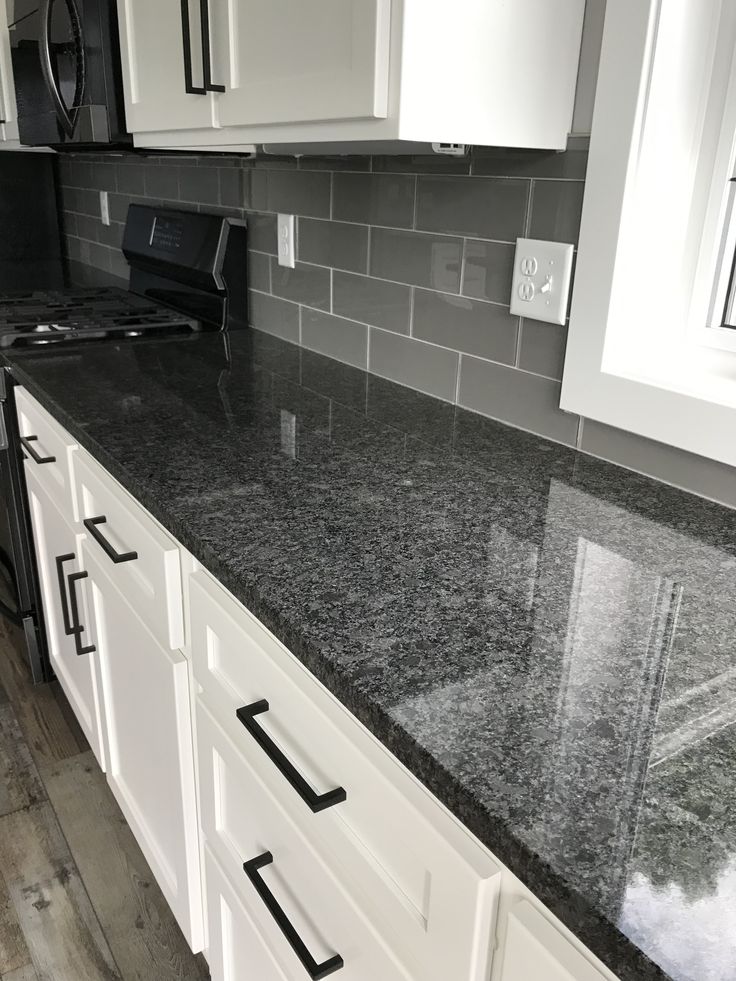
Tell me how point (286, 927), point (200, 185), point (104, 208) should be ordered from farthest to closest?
point (104, 208), point (200, 185), point (286, 927)

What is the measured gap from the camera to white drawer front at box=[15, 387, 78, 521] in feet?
4.65

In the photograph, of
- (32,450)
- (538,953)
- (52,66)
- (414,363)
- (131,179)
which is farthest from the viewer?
(131,179)

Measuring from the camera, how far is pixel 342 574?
825 millimetres

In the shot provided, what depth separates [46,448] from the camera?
1.55 metres

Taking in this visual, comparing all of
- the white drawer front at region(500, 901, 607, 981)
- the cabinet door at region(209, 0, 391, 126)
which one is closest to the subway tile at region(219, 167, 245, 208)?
the cabinet door at region(209, 0, 391, 126)

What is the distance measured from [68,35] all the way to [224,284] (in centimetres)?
59

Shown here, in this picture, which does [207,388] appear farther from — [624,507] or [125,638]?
[624,507]

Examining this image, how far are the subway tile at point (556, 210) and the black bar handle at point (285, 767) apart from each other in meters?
0.77

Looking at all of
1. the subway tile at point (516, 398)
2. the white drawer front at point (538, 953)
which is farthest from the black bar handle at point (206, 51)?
the white drawer front at point (538, 953)

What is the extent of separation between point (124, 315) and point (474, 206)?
1.07 m

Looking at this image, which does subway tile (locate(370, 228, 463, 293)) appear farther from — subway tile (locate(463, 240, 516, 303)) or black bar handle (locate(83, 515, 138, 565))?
black bar handle (locate(83, 515, 138, 565))

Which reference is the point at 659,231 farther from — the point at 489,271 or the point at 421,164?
the point at 421,164

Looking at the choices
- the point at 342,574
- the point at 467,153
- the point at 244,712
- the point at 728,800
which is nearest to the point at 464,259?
the point at 467,153

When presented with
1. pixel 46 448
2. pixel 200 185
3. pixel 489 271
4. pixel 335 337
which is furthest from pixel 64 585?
pixel 200 185
